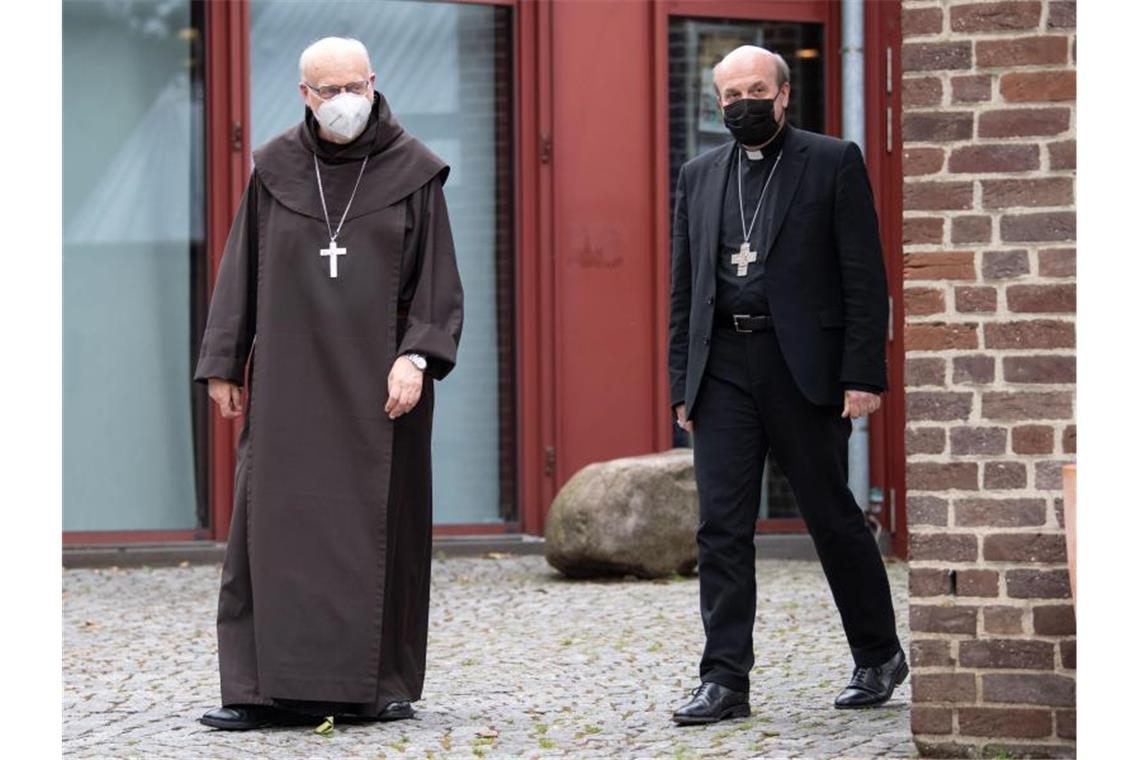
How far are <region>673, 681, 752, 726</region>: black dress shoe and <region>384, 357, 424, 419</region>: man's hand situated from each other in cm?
113

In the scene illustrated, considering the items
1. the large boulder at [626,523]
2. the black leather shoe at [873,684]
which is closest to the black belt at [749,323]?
the black leather shoe at [873,684]

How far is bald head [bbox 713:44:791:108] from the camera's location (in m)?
6.13

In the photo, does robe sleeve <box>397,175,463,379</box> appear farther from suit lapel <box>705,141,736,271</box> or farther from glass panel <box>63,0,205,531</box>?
glass panel <box>63,0,205,531</box>

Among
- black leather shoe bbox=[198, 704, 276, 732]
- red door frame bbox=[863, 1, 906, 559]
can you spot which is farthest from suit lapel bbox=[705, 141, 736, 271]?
red door frame bbox=[863, 1, 906, 559]

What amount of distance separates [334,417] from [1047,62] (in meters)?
2.20

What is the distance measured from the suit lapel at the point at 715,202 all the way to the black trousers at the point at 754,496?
0.80ft

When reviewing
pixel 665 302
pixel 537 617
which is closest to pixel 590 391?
pixel 665 302

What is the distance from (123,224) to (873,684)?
232 inches

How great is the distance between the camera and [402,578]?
621 cm

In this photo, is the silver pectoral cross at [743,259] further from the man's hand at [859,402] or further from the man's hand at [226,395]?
the man's hand at [226,395]

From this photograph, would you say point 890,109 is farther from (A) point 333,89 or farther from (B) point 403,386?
(B) point 403,386

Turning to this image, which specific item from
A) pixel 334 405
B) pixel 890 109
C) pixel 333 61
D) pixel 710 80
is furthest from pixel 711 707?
pixel 710 80

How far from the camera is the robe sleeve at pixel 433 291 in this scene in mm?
6074
